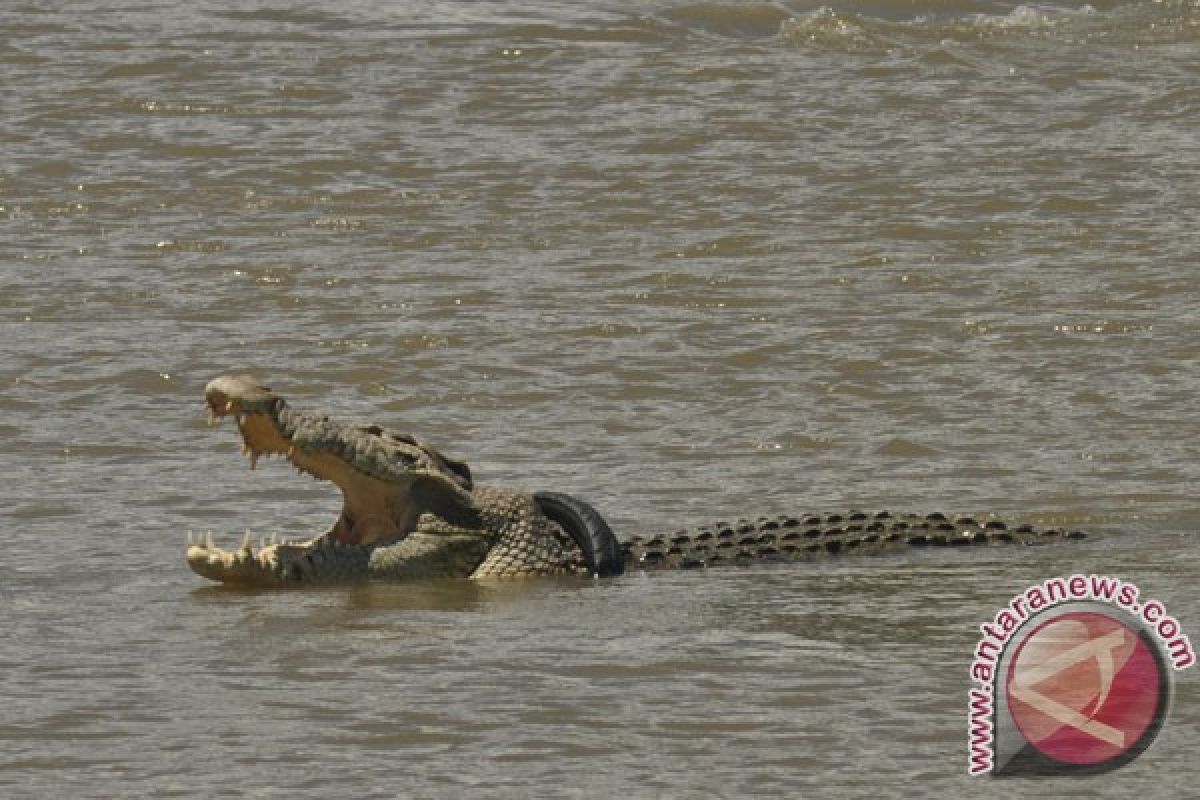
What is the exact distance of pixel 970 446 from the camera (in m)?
9.16

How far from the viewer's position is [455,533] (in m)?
7.61

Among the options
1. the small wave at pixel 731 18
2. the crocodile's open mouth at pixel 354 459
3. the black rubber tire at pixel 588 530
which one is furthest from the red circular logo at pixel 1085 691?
the small wave at pixel 731 18

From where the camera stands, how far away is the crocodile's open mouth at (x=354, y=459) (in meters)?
7.24

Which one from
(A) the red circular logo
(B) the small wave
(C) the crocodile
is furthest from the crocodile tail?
(B) the small wave

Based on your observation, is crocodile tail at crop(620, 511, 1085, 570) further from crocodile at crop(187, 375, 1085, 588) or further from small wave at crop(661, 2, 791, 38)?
small wave at crop(661, 2, 791, 38)

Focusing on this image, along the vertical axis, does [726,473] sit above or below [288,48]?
below

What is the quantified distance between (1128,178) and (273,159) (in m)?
4.22

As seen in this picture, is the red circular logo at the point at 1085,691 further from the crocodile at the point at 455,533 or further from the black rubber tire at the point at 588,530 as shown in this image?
the black rubber tire at the point at 588,530

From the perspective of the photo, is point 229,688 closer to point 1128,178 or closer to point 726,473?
point 726,473

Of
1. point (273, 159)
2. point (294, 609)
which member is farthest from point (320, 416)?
point (273, 159)

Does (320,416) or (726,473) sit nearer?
(320,416)

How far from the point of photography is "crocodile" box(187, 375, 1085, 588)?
738cm

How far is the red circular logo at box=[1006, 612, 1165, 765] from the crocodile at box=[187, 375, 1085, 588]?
1657mm

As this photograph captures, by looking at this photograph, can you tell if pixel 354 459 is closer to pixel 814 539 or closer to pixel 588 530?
pixel 588 530
